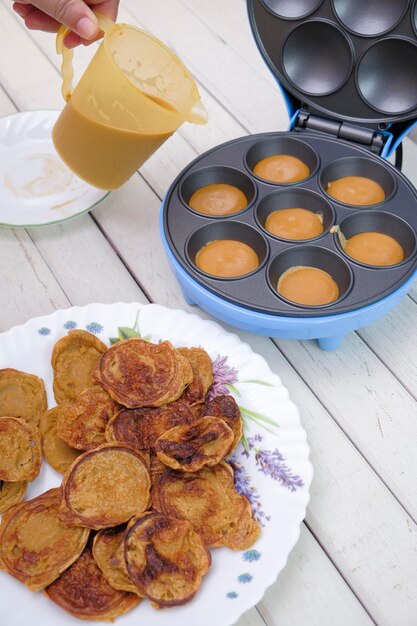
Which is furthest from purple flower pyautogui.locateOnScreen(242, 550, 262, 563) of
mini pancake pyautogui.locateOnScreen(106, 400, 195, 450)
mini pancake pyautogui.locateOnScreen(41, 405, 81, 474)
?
mini pancake pyautogui.locateOnScreen(41, 405, 81, 474)

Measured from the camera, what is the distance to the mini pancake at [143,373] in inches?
57.4

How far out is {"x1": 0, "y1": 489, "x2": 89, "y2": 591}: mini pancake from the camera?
1248 millimetres

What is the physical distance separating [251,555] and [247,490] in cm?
14

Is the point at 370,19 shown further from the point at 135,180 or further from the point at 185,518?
the point at 185,518

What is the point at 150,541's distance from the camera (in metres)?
1.27

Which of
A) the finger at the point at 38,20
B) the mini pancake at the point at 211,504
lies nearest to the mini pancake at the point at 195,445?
the mini pancake at the point at 211,504

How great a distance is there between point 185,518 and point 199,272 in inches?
21.6

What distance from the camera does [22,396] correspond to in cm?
150

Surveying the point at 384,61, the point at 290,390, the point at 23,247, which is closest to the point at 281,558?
the point at 290,390

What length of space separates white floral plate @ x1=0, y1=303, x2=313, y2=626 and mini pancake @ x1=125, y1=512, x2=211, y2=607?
32 millimetres

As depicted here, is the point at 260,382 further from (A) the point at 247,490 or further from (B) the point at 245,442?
(A) the point at 247,490

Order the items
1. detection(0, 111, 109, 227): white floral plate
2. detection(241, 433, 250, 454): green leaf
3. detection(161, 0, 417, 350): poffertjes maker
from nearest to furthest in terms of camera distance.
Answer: detection(241, 433, 250, 454): green leaf
detection(161, 0, 417, 350): poffertjes maker
detection(0, 111, 109, 227): white floral plate

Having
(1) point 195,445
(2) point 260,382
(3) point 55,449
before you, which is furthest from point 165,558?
(2) point 260,382

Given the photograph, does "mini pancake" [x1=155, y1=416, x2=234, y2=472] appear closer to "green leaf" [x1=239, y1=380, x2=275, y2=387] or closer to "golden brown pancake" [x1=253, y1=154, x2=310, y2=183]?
"green leaf" [x1=239, y1=380, x2=275, y2=387]
